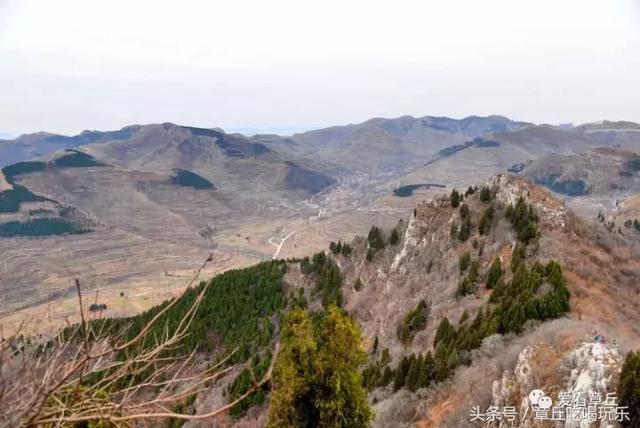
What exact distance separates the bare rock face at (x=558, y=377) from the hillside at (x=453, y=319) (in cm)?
6

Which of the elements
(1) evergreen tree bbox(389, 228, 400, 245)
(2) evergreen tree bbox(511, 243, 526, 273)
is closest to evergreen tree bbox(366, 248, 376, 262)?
(1) evergreen tree bbox(389, 228, 400, 245)

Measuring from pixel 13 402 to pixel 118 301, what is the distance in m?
147

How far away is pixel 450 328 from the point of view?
2941 cm

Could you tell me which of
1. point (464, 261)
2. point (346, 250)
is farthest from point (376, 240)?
point (464, 261)

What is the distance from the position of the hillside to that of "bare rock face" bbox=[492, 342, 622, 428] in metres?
0.06

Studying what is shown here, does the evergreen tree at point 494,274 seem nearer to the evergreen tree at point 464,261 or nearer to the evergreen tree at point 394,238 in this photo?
the evergreen tree at point 464,261

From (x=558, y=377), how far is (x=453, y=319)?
14188 millimetres

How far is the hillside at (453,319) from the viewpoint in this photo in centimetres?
1892

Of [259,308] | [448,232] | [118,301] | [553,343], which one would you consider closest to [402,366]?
[553,343]

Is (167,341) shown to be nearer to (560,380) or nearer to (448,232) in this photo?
(560,380)

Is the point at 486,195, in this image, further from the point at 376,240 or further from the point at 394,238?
the point at 376,240

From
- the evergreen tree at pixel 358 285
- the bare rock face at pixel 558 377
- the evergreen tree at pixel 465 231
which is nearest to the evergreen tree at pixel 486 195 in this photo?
the evergreen tree at pixel 465 231

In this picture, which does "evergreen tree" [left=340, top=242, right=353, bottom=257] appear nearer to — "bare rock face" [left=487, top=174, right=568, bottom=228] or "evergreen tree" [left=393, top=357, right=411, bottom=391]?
"bare rock face" [left=487, top=174, right=568, bottom=228]

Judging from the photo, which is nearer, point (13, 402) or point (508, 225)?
point (13, 402)
